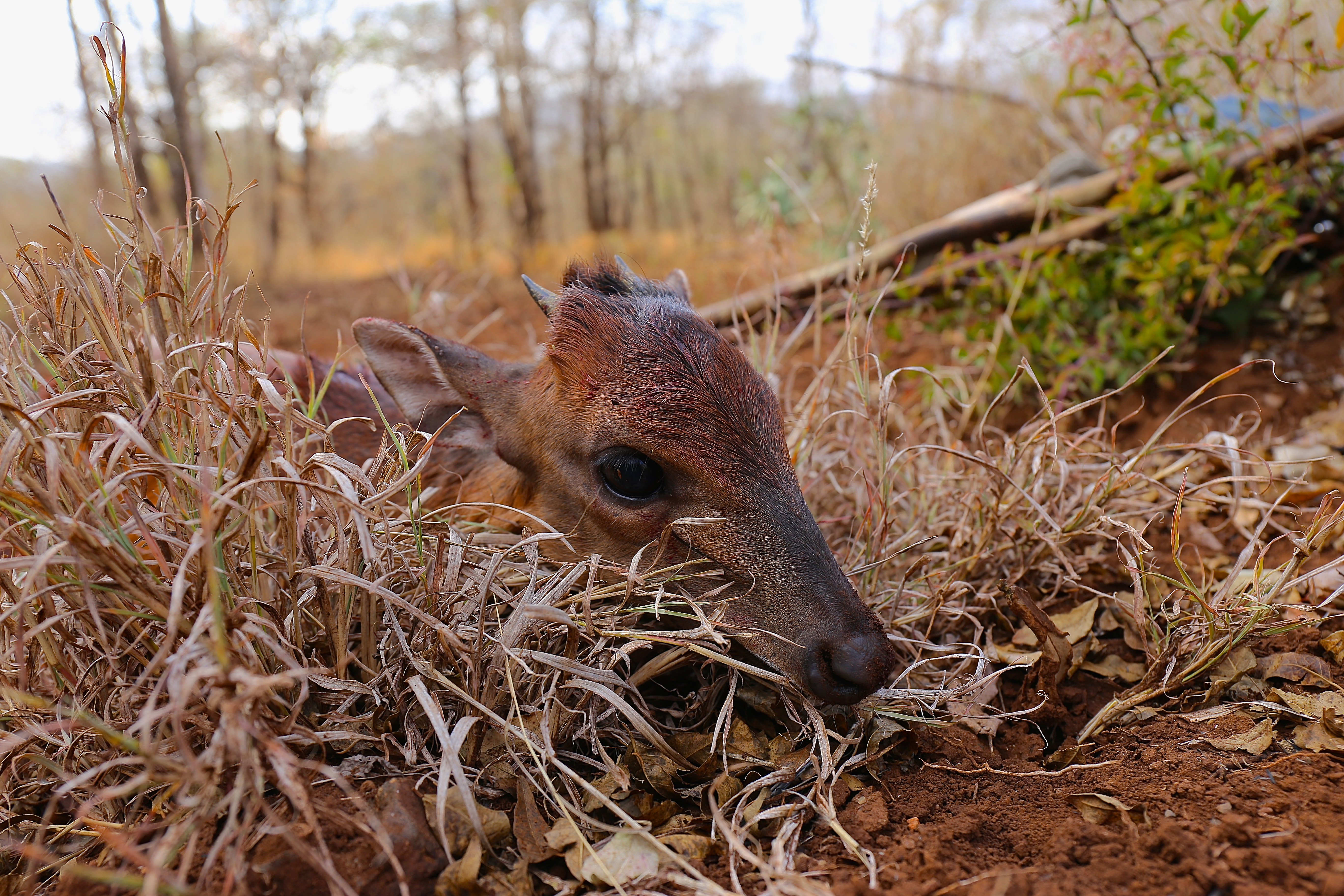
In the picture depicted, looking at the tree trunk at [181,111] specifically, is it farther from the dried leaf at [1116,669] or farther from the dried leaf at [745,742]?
the dried leaf at [1116,669]

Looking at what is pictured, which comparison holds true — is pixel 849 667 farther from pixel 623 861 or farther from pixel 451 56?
pixel 451 56

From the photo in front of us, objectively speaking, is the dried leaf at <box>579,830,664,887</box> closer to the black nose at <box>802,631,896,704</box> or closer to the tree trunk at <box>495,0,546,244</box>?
the black nose at <box>802,631,896,704</box>

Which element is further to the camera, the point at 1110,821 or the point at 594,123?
the point at 594,123

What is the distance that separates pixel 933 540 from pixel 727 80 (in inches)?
1057

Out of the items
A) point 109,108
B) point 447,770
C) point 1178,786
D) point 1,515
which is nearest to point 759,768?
point 447,770

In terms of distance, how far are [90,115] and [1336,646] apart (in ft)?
38.7

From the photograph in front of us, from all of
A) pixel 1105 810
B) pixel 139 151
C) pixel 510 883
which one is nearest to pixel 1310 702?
pixel 1105 810

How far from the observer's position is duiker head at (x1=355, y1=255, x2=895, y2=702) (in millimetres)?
2070

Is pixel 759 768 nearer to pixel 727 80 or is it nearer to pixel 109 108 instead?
pixel 109 108

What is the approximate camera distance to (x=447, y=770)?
1652 millimetres

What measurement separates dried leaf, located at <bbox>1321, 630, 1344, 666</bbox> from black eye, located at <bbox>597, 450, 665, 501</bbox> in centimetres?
187

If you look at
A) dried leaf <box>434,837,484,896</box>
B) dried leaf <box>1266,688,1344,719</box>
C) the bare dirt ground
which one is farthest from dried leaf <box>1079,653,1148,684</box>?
dried leaf <box>434,837,484,896</box>

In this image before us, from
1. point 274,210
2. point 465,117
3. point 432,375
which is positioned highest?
point 465,117

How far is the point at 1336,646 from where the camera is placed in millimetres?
2217
